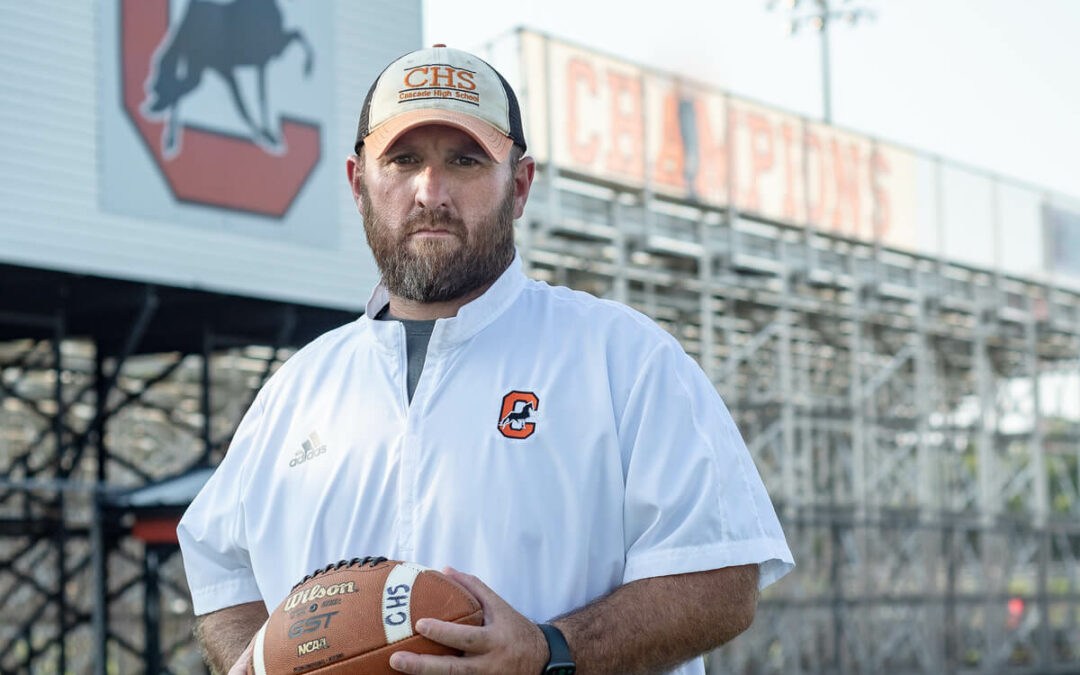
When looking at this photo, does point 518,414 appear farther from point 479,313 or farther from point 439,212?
point 439,212

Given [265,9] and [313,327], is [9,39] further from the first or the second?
[313,327]

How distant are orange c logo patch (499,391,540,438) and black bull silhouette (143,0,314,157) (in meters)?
11.9

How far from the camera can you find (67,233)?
43.1 ft

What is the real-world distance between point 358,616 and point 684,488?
0.59 meters

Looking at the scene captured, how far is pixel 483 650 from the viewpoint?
232cm

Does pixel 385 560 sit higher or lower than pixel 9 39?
lower

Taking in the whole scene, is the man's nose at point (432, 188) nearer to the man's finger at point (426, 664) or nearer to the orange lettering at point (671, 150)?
the man's finger at point (426, 664)

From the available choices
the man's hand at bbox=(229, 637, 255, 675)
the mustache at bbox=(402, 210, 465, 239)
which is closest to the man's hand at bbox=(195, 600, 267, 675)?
the man's hand at bbox=(229, 637, 255, 675)

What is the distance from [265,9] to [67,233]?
3284 millimetres

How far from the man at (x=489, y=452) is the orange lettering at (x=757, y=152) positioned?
51.1 feet

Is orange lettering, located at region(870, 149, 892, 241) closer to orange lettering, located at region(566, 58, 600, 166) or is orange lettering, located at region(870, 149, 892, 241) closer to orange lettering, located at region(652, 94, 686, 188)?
orange lettering, located at region(652, 94, 686, 188)

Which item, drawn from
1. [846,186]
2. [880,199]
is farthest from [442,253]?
[880,199]

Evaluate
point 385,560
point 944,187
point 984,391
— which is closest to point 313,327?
point 944,187

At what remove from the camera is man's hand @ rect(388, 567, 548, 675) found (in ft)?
7.57
